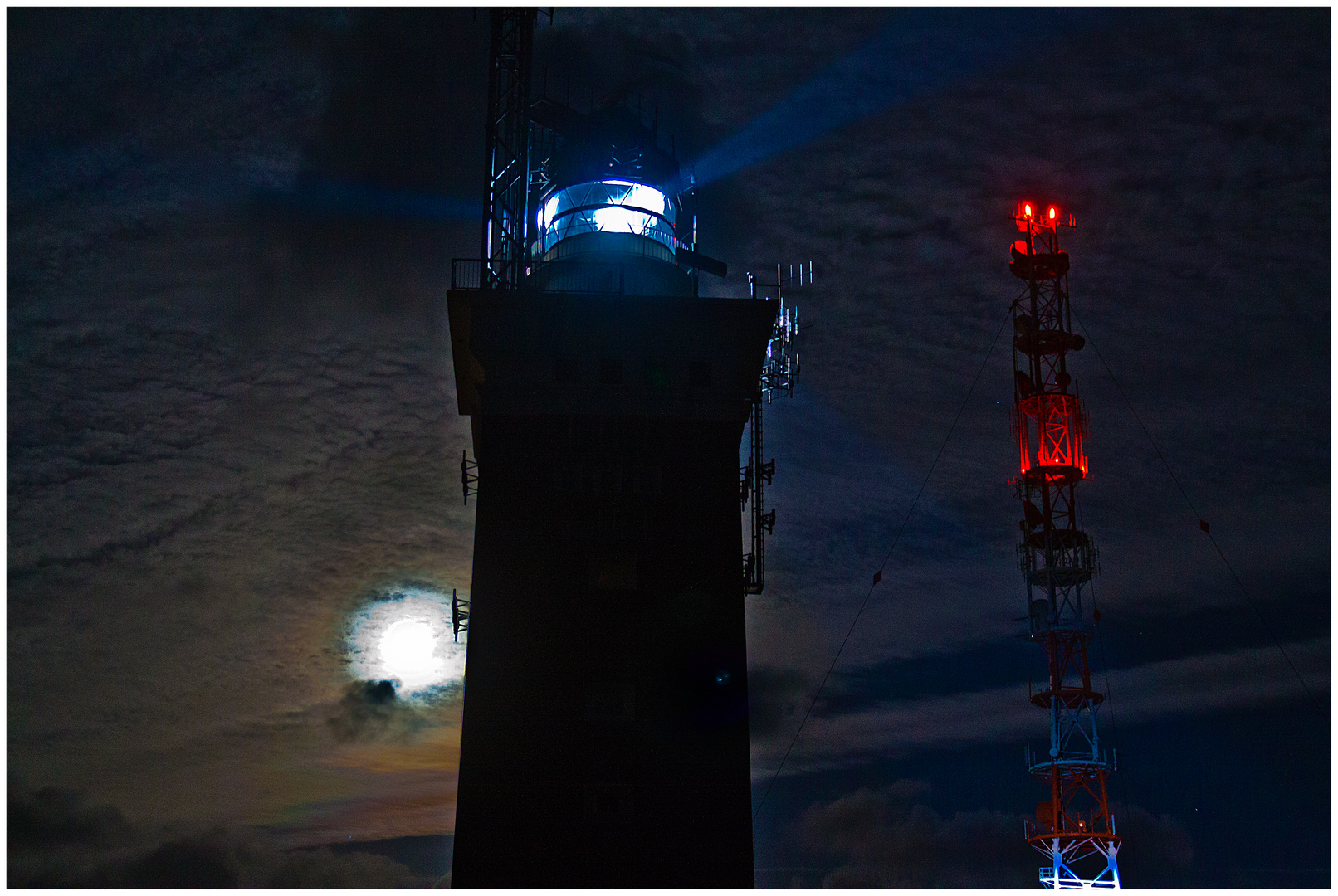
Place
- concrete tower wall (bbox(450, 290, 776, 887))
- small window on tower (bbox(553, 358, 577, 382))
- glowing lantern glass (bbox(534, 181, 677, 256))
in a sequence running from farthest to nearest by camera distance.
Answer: glowing lantern glass (bbox(534, 181, 677, 256)), small window on tower (bbox(553, 358, 577, 382)), concrete tower wall (bbox(450, 290, 776, 887))

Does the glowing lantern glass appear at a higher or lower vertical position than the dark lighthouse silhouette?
higher

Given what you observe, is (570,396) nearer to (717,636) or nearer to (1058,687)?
(717,636)

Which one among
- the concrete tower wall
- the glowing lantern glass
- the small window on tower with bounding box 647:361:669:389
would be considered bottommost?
the concrete tower wall

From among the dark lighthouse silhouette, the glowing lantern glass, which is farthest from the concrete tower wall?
the glowing lantern glass

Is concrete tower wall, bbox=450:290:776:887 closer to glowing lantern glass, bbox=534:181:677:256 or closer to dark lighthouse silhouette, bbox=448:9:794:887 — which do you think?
dark lighthouse silhouette, bbox=448:9:794:887

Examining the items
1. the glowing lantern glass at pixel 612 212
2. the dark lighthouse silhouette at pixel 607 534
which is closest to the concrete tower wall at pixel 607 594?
the dark lighthouse silhouette at pixel 607 534

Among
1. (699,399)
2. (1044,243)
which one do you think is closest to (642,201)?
(699,399)
